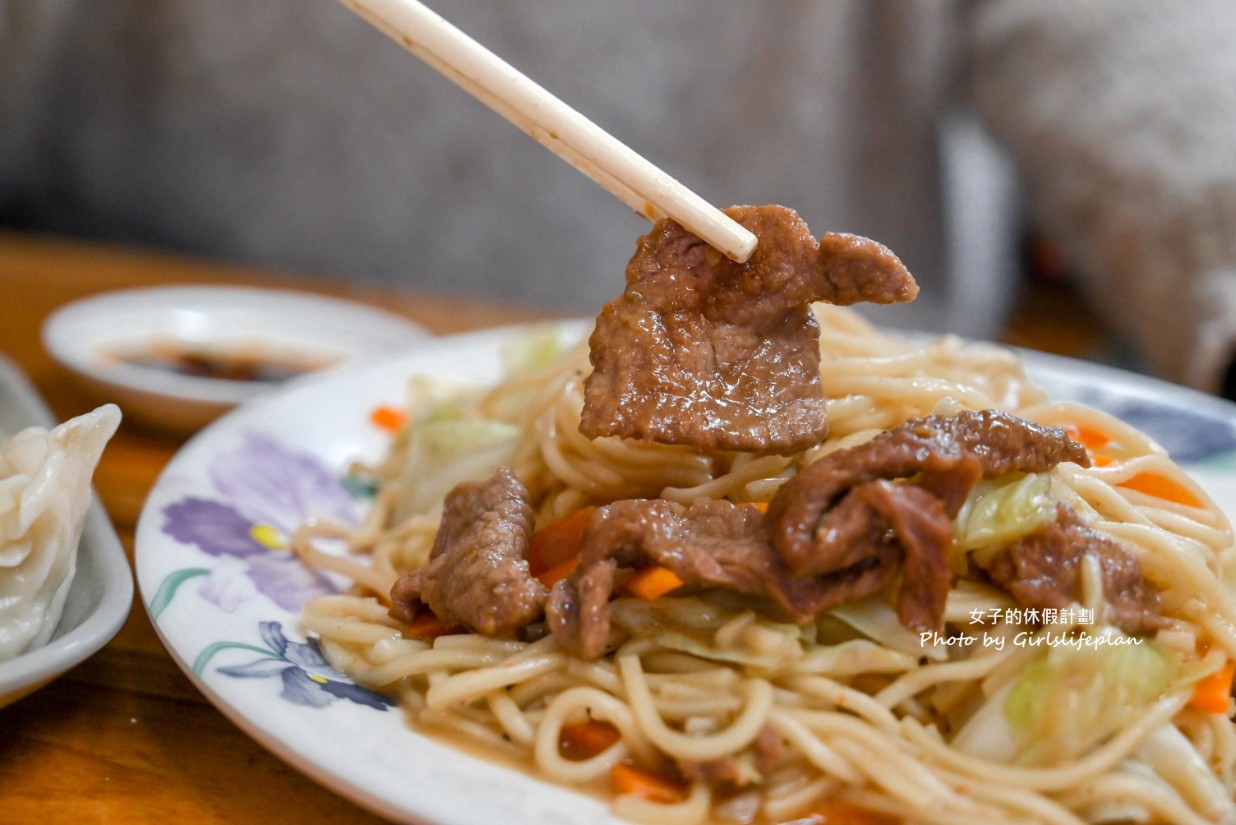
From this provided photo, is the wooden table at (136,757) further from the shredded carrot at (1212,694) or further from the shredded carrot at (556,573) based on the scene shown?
the shredded carrot at (1212,694)

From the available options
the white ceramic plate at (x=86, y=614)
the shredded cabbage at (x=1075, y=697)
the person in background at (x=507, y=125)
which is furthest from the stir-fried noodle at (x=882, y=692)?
the person in background at (x=507, y=125)

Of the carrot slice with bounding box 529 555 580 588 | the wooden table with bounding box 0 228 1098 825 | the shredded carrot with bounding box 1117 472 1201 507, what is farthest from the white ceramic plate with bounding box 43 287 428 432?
the shredded carrot with bounding box 1117 472 1201 507

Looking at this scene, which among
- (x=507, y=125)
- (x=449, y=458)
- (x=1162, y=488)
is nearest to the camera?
(x=1162, y=488)

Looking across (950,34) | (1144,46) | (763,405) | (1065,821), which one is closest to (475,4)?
(950,34)

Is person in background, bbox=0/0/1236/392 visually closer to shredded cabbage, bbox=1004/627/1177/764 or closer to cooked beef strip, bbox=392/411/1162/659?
cooked beef strip, bbox=392/411/1162/659

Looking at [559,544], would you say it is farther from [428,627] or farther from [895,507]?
[895,507]

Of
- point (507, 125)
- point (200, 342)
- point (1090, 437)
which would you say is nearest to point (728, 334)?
point (1090, 437)

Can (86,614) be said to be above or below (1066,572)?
below
